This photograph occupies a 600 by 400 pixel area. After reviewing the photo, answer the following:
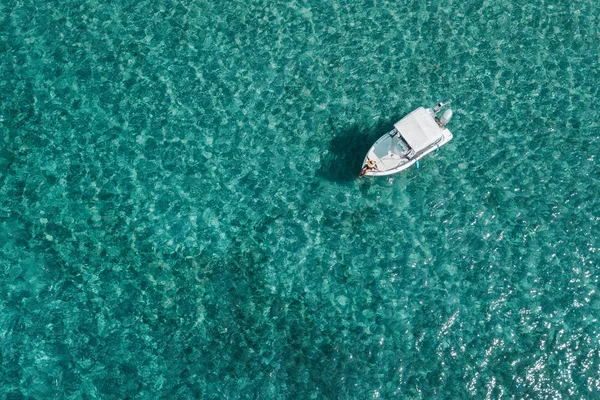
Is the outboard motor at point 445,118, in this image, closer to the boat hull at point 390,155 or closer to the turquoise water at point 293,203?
the boat hull at point 390,155

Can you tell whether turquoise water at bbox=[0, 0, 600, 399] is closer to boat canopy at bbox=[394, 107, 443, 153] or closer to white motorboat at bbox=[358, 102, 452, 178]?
white motorboat at bbox=[358, 102, 452, 178]

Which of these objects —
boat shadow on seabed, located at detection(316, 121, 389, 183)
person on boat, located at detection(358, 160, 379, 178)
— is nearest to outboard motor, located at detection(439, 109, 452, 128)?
boat shadow on seabed, located at detection(316, 121, 389, 183)

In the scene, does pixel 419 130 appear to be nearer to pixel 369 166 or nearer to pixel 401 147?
pixel 401 147

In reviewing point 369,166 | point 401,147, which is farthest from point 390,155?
point 369,166

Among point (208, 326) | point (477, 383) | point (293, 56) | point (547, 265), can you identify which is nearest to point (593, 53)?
point (547, 265)

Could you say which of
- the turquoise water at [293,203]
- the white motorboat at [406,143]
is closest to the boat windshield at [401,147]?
the white motorboat at [406,143]

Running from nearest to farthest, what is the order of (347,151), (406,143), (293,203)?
(406,143), (293,203), (347,151)
